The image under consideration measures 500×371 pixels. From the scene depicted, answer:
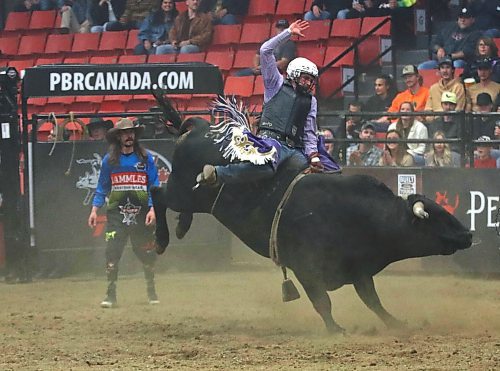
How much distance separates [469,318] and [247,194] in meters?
1.97

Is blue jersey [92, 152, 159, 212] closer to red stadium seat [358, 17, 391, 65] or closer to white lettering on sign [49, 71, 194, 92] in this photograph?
white lettering on sign [49, 71, 194, 92]

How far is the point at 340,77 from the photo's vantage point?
15.1 meters

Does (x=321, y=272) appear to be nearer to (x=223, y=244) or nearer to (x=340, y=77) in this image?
(x=223, y=244)

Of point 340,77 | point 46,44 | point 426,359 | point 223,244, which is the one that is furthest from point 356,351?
point 46,44

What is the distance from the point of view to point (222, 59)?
53.9 ft

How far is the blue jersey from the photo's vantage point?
965 centimetres

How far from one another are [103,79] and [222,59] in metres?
5.16

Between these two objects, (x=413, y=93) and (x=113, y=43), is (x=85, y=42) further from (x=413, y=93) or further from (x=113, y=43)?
(x=413, y=93)

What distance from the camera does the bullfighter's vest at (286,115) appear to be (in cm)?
790

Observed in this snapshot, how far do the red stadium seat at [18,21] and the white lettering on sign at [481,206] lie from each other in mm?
10577

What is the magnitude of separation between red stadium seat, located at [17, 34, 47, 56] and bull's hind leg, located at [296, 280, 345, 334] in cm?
1207

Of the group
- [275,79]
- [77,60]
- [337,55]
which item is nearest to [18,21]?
[77,60]

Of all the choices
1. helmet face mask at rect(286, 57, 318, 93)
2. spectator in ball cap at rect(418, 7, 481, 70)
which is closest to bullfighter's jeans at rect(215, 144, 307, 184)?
helmet face mask at rect(286, 57, 318, 93)

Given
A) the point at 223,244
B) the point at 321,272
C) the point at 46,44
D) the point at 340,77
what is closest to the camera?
the point at 321,272
